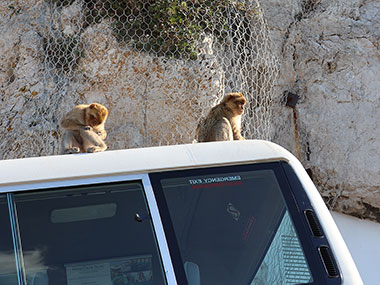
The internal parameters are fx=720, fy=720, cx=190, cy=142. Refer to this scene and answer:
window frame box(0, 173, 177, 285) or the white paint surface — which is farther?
the white paint surface

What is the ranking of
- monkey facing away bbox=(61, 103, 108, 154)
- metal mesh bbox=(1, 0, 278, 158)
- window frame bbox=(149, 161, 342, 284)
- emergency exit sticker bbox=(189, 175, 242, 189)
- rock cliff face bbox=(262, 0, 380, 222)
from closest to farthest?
window frame bbox=(149, 161, 342, 284) → emergency exit sticker bbox=(189, 175, 242, 189) → monkey facing away bbox=(61, 103, 108, 154) → metal mesh bbox=(1, 0, 278, 158) → rock cliff face bbox=(262, 0, 380, 222)

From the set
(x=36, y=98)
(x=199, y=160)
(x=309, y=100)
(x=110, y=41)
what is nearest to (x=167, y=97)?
(x=110, y=41)

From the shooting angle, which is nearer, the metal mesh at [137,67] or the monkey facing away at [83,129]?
the monkey facing away at [83,129]

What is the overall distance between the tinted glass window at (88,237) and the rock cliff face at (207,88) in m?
4.15

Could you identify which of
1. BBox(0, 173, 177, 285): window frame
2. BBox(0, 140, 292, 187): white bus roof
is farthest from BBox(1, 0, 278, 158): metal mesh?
BBox(0, 173, 177, 285): window frame

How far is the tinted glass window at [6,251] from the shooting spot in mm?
2826

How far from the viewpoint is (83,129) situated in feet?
18.4

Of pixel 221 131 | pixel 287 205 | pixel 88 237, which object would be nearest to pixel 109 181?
pixel 88 237

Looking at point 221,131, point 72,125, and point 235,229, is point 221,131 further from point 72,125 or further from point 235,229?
point 235,229

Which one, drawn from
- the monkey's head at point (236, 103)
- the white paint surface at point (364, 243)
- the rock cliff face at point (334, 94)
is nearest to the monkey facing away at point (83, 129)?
the monkey's head at point (236, 103)

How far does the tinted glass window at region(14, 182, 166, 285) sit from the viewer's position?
2.89m

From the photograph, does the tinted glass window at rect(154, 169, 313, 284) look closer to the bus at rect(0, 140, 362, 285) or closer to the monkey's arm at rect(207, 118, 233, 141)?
the bus at rect(0, 140, 362, 285)

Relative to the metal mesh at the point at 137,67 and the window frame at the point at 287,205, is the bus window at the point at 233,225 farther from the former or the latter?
the metal mesh at the point at 137,67

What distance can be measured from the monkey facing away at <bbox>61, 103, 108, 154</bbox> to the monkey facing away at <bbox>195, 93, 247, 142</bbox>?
45.9 inches
